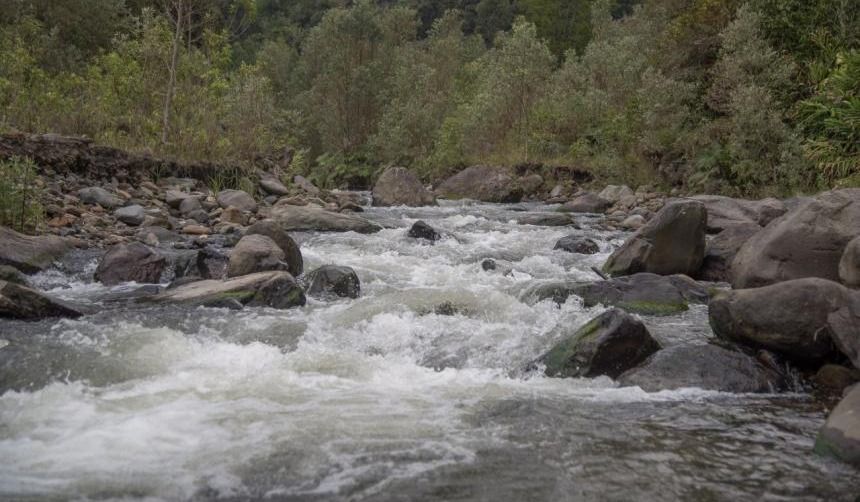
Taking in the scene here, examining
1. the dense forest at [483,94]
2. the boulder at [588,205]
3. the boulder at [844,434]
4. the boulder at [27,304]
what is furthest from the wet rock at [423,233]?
the boulder at [844,434]

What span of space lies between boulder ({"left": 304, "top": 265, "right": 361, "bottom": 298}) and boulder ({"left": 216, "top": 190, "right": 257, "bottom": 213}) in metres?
5.88

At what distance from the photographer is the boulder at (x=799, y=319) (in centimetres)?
629

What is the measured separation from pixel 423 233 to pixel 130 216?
5.24m

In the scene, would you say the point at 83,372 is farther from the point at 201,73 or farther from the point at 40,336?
the point at 201,73

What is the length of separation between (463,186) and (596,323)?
18.7 meters

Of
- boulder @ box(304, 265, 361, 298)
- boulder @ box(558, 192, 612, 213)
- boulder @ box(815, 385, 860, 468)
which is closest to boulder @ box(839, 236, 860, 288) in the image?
boulder @ box(815, 385, 860, 468)

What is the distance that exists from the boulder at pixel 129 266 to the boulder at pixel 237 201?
15.7ft

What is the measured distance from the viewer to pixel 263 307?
8938mm

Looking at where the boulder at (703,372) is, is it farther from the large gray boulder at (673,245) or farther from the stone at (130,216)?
the stone at (130,216)

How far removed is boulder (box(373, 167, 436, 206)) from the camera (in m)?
21.1

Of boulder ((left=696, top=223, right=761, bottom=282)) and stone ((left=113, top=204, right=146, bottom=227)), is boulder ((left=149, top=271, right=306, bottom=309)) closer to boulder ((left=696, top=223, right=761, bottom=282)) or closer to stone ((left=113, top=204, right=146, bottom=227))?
stone ((left=113, top=204, right=146, bottom=227))

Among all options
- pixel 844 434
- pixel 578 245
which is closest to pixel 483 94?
pixel 578 245

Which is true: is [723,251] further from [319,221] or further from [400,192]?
[400,192]

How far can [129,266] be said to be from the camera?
10.2m
